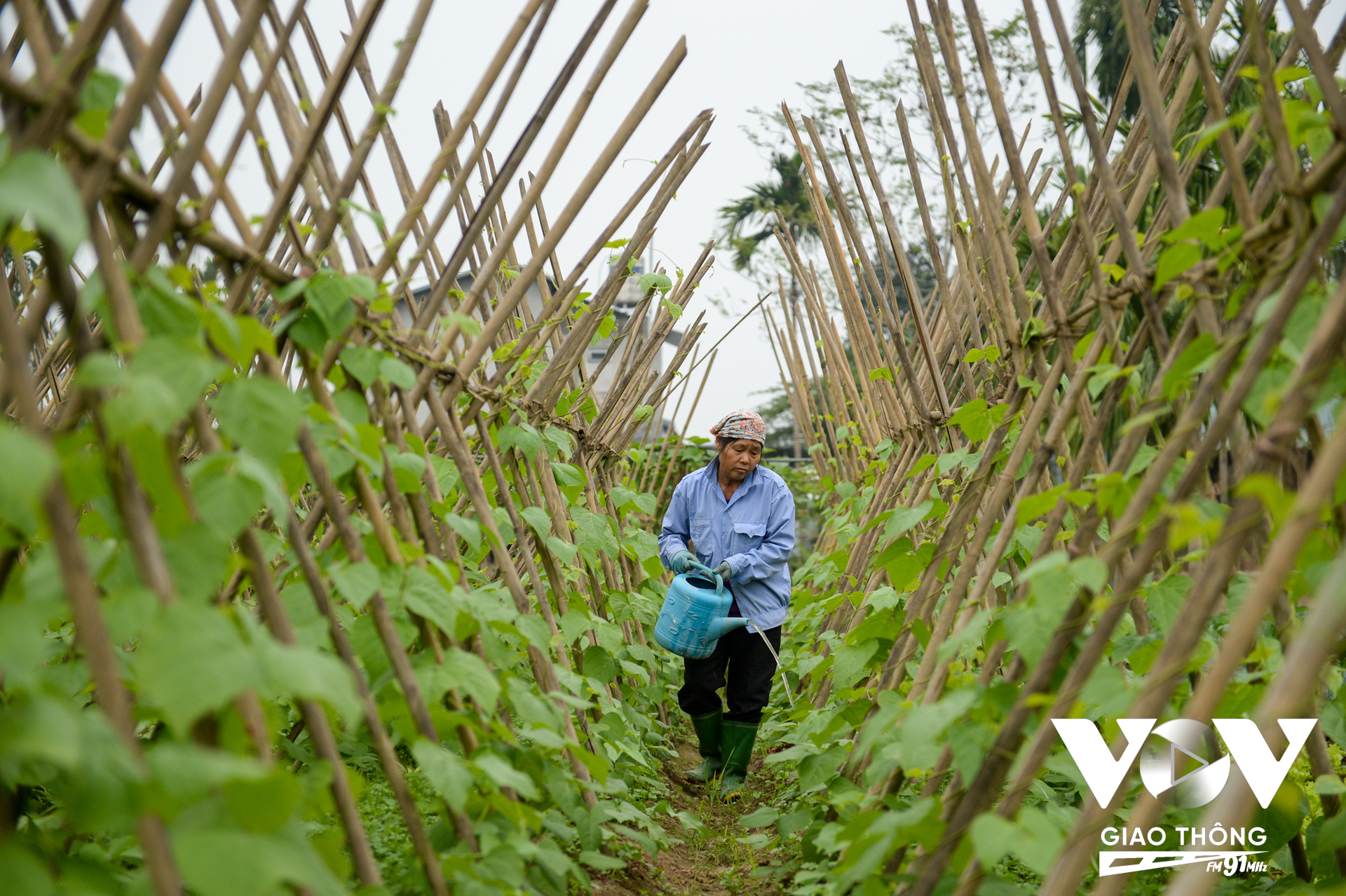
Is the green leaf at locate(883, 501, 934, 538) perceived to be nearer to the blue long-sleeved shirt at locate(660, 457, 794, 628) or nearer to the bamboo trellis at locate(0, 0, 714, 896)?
the bamboo trellis at locate(0, 0, 714, 896)

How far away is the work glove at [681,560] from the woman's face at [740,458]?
442mm

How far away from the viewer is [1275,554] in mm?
1094

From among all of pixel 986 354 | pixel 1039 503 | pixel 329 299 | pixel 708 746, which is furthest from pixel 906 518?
pixel 708 746

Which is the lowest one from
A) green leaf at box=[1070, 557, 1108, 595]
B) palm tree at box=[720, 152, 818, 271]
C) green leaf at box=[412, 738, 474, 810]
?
green leaf at box=[412, 738, 474, 810]

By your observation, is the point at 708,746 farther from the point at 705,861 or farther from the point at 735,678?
the point at 705,861

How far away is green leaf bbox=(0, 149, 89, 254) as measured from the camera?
3.09ft

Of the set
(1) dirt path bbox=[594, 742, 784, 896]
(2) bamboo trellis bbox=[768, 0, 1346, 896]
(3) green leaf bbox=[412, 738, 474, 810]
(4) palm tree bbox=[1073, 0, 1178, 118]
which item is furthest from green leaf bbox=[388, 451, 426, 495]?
(4) palm tree bbox=[1073, 0, 1178, 118]

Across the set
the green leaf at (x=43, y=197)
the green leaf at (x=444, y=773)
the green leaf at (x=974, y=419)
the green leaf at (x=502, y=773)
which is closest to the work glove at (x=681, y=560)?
the green leaf at (x=974, y=419)

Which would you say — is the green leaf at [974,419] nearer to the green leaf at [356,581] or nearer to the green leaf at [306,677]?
the green leaf at [356,581]

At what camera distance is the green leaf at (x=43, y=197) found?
0.94 metres

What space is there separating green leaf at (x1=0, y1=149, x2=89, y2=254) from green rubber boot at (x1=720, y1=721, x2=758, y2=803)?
3.44 meters

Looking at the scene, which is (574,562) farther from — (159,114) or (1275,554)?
(1275,554)

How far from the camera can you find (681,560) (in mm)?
3982

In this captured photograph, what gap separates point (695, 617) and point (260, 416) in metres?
2.58
